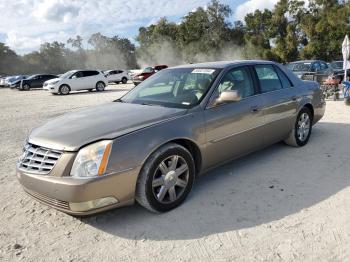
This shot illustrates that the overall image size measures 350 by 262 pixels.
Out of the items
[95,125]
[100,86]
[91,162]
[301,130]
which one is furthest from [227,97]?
[100,86]

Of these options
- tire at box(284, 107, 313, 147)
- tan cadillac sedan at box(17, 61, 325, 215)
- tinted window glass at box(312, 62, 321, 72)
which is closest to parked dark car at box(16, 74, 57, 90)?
tinted window glass at box(312, 62, 321, 72)

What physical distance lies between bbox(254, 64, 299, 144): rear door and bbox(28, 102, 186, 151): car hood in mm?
1634

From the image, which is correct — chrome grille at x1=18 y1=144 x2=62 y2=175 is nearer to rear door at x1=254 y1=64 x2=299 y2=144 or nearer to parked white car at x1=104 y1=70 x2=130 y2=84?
rear door at x1=254 y1=64 x2=299 y2=144

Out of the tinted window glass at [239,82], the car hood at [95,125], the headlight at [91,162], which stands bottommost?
the headlight at [91,162]

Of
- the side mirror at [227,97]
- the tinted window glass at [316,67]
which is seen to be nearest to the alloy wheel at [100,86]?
the tinted window glass at [316,67]

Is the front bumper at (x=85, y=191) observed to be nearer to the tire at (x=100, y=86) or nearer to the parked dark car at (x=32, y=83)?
the tire at (x=100, y=86)

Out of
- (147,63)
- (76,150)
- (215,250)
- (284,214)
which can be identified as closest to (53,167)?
(76,150)

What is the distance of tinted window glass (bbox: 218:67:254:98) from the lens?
4631mm

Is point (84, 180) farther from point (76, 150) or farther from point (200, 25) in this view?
point (200, 25)

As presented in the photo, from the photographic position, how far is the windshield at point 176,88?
4.40 metres

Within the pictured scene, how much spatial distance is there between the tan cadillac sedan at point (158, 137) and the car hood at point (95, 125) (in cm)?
1

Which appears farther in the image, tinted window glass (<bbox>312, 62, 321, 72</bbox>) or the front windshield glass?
the front windshield glass

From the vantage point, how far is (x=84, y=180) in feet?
10.7

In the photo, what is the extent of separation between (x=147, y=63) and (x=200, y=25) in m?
16.5
